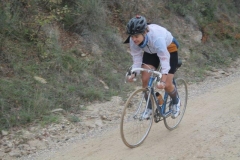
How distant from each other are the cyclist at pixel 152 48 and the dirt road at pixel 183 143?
0.57 meters

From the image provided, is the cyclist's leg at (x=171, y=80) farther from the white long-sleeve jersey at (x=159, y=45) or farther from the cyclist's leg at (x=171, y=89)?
the white long-sleeve jersey at (x=159, y=45)

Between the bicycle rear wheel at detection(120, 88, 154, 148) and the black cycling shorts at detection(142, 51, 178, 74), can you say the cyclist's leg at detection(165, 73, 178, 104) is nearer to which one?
the black cycling shorts at detection(142, 51, 178, 74)

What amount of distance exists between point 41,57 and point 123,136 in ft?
11.5

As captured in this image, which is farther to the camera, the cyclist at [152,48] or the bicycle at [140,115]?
the bicycle at [140,115]

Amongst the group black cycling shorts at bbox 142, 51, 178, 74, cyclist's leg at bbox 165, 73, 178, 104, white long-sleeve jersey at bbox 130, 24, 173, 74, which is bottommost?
cyclist's leg at bbox 165, 73, 178, 104

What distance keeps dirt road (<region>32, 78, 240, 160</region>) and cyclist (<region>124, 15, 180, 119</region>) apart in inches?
22.6

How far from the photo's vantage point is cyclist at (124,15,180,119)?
5.29 meters

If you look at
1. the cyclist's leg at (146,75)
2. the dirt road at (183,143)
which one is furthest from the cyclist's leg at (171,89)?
the dirt road at (183,143)

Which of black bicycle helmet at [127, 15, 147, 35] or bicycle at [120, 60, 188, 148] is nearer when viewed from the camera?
black bicycle helmet at [127, 15, 147, 35]

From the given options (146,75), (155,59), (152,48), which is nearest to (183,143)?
(146,75)

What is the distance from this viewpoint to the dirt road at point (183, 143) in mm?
5348

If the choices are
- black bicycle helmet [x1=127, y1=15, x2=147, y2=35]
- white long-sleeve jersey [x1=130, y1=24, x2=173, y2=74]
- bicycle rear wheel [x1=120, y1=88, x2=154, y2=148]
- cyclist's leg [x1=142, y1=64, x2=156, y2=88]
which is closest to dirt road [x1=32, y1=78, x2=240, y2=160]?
bicycle rear wheel [x1=120, y1=88, x2=154, y2=148]

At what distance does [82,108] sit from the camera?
753 centimetres

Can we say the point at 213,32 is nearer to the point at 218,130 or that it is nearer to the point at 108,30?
the point at 108,30
